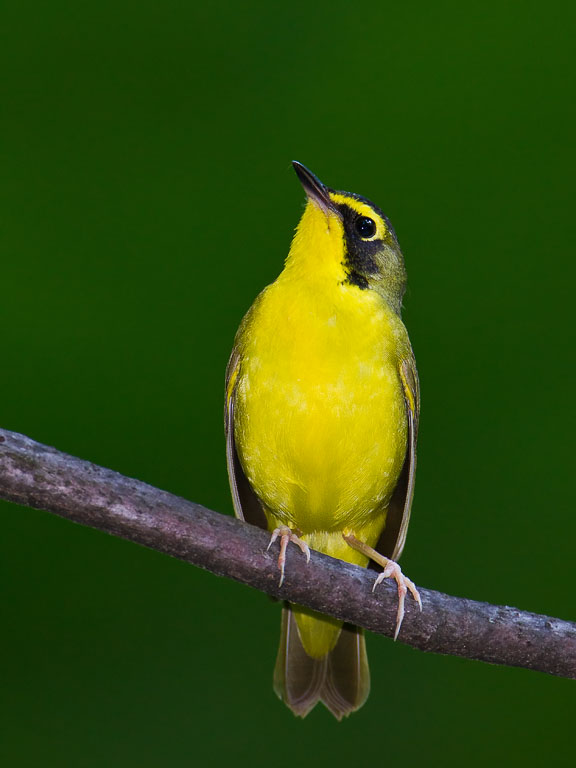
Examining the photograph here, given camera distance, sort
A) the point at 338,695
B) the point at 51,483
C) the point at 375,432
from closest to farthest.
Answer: the point at 51,483 → the point at 375,432 → the point at 338,695

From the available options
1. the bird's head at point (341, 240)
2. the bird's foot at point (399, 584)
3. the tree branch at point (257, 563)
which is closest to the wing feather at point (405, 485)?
the bird's head at point (341, 240)

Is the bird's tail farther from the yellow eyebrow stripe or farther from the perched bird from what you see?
the yellow eyebrow stripe

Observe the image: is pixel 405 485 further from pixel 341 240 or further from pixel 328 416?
pixel 341 240

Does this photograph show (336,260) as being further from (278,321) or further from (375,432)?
(375,432)

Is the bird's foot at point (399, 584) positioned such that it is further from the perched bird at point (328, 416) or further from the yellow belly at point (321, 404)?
the yellow belly at point (321, 404)

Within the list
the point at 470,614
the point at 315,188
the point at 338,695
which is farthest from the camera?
the point at 338,695

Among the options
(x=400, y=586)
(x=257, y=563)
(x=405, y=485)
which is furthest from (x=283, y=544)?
(x=405, y=485)

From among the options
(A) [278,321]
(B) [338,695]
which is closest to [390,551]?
(B) [338,695]
